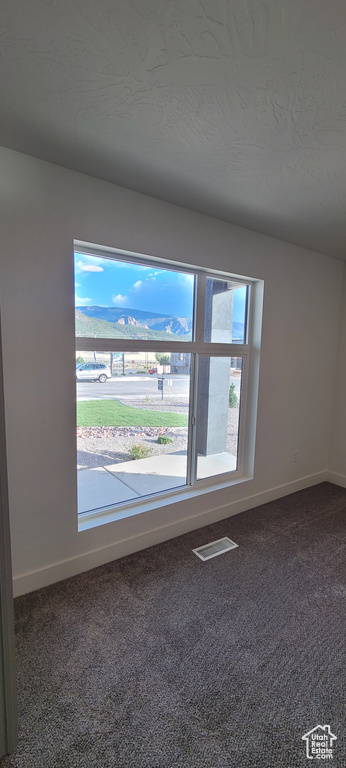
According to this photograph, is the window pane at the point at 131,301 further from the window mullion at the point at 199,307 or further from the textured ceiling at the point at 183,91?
the textured ceiling at the point at 183,91

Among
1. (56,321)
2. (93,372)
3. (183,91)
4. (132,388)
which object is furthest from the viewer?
(132,388)

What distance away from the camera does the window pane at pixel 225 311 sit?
2670 millimetres

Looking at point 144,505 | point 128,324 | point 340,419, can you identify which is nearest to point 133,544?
point 144,505

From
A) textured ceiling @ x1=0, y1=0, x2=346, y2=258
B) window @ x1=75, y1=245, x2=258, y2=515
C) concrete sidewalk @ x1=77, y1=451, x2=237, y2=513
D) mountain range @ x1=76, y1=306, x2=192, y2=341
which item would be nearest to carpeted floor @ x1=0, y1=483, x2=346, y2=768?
concrete sidewalk @ x1=77, y1=451, x2=237, y2=513

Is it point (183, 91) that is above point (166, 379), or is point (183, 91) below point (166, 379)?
above

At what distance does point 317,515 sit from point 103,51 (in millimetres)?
3455

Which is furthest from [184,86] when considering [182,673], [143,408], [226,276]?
[182,673]

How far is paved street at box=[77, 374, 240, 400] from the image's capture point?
216 cm

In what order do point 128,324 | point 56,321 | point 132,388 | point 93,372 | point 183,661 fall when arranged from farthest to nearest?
point 132,388 < point 128,324 < point 93,372 < point 56,321 < point 183,661

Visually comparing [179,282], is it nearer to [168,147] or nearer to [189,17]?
[168,147]

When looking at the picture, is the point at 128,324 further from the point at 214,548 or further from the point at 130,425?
the point at 214,548

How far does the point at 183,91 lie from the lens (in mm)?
1194

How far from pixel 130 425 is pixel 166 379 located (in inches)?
18.3

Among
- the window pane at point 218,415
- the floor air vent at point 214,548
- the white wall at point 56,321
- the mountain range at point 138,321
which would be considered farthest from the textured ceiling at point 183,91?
the floor air vent at point 214,548
